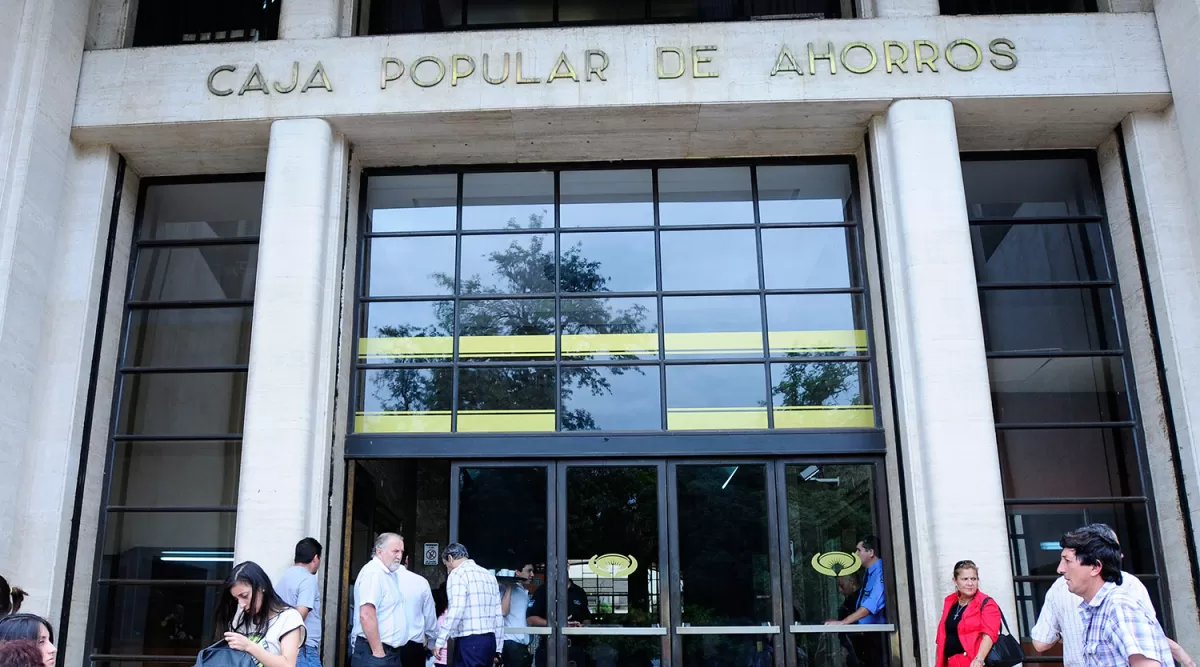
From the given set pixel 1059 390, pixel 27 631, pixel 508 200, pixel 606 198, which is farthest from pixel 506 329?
pixel 27 631

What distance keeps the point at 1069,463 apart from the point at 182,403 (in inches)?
374

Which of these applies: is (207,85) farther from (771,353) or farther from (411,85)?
(771,353)

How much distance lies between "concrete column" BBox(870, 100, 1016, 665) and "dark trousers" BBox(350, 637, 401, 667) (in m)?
4.78

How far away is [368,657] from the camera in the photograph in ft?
26.7

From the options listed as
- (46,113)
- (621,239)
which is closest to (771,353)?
(621,239)

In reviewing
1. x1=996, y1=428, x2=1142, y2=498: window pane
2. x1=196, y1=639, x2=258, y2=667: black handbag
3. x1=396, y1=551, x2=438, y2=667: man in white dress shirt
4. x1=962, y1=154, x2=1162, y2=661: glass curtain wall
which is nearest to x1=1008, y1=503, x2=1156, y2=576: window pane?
x1=962, y1=154, x2=1162, y2=661: glass curtain wall

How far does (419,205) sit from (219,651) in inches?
273

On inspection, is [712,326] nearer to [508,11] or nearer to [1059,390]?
[1059,390]

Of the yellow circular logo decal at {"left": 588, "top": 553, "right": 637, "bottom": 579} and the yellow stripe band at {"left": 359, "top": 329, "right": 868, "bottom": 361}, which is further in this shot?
the yellow stripe band at {"left": 359, "top": 329, "right": 868, "bottom": 361}

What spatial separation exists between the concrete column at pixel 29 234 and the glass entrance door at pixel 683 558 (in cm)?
411

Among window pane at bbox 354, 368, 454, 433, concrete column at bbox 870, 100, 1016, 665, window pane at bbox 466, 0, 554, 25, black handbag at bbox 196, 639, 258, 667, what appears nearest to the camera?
black handbag at bbox 196, 639, 258, 667

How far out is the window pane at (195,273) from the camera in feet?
36.4

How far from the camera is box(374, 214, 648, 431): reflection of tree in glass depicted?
10.5m

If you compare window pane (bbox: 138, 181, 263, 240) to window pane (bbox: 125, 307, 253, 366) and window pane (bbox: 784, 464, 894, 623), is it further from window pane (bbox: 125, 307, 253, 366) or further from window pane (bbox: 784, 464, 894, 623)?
window pane (bbox: 784, 464, 894, 623)
